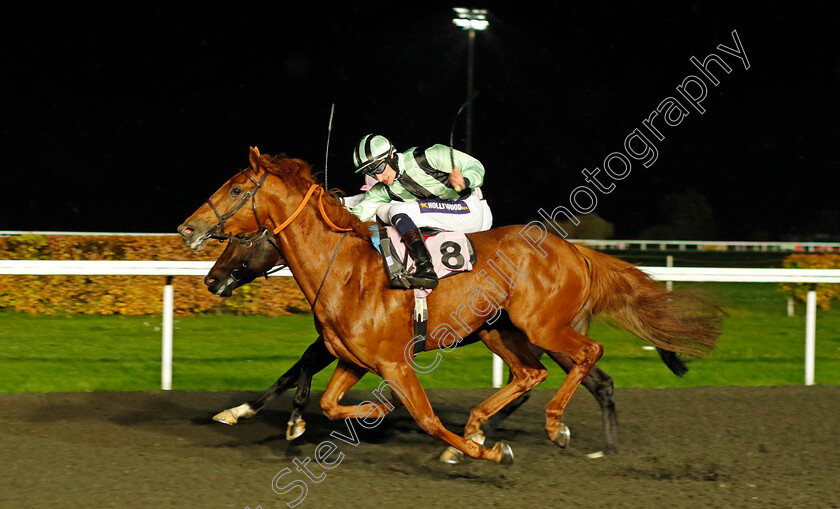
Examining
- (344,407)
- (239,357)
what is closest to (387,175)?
(344,407)

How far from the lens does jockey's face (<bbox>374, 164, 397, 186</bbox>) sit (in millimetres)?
4547

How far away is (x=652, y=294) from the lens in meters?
5.16

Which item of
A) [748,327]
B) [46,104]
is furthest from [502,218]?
[748,327]

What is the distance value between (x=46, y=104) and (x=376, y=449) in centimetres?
2882

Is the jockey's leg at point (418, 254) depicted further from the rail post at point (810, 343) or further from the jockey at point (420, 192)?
the rail post at point (810, 343)

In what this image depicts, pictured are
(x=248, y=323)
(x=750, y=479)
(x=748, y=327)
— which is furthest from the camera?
(x=748, y=327)

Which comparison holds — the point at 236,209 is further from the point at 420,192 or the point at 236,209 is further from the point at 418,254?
the point at 420,192

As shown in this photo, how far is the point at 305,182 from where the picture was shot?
445 cm

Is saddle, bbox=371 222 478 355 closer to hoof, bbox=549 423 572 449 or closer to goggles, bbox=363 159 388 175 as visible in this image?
goggles, bbox=363 159 388 175

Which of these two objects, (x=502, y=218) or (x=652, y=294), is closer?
(x=652, y=294)

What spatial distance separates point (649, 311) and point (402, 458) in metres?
1.77

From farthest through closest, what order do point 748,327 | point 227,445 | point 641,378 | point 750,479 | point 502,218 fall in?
1. point 502,218
2. point 748,327
3. point 641,378
4. point 227,445
5. point 750,479

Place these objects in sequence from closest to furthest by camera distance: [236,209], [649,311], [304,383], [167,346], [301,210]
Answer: [236,209]
[301,210]
[304,383]
[649,311]
[167,346]

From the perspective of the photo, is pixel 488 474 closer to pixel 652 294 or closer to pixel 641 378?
pixel 652 294
